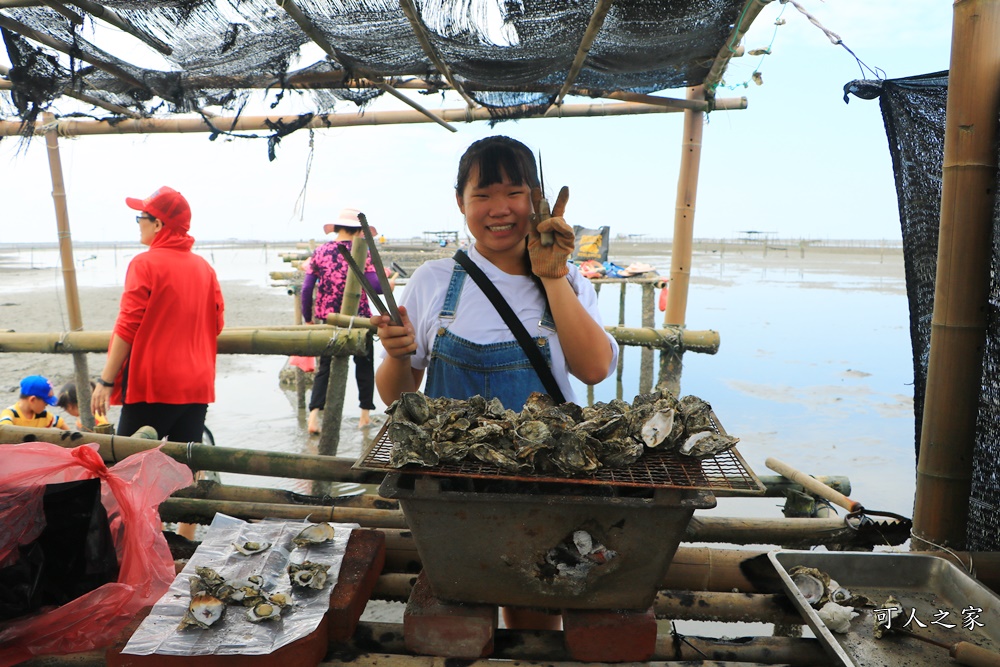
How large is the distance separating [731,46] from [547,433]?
125 inches

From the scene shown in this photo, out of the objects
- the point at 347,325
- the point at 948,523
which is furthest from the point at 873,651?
the point at 347,325

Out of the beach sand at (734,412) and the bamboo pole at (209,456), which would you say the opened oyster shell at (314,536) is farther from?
the beach sand at (734,412)

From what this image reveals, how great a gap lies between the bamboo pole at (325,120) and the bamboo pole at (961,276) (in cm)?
312

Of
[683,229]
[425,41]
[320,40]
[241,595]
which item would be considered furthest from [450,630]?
[683,229]

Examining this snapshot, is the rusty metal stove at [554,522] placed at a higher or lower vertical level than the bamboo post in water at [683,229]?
lower

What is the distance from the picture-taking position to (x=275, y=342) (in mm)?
4465

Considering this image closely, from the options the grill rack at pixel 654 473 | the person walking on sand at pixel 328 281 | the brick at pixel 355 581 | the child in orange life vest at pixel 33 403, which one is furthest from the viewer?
the person walking on sand at pixel 328 281

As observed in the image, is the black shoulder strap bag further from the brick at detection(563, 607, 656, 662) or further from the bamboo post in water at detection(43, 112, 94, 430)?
the bamboo post in water at detection(43, 112, 94, 430)

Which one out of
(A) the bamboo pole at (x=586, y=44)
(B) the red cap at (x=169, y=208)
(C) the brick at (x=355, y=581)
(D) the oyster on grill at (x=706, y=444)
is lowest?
(C) the brick at (x=355, y=581)

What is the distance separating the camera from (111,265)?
166 ft

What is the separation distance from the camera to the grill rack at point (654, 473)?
143cm

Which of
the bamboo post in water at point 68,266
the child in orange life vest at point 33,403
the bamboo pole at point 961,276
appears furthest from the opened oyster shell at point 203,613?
the bamboo post in water at point 68,266

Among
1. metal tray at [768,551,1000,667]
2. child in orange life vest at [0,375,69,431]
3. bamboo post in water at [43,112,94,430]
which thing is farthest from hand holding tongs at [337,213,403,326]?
bamboo post in water at [43,112,94,430]

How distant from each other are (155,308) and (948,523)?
419 cm
